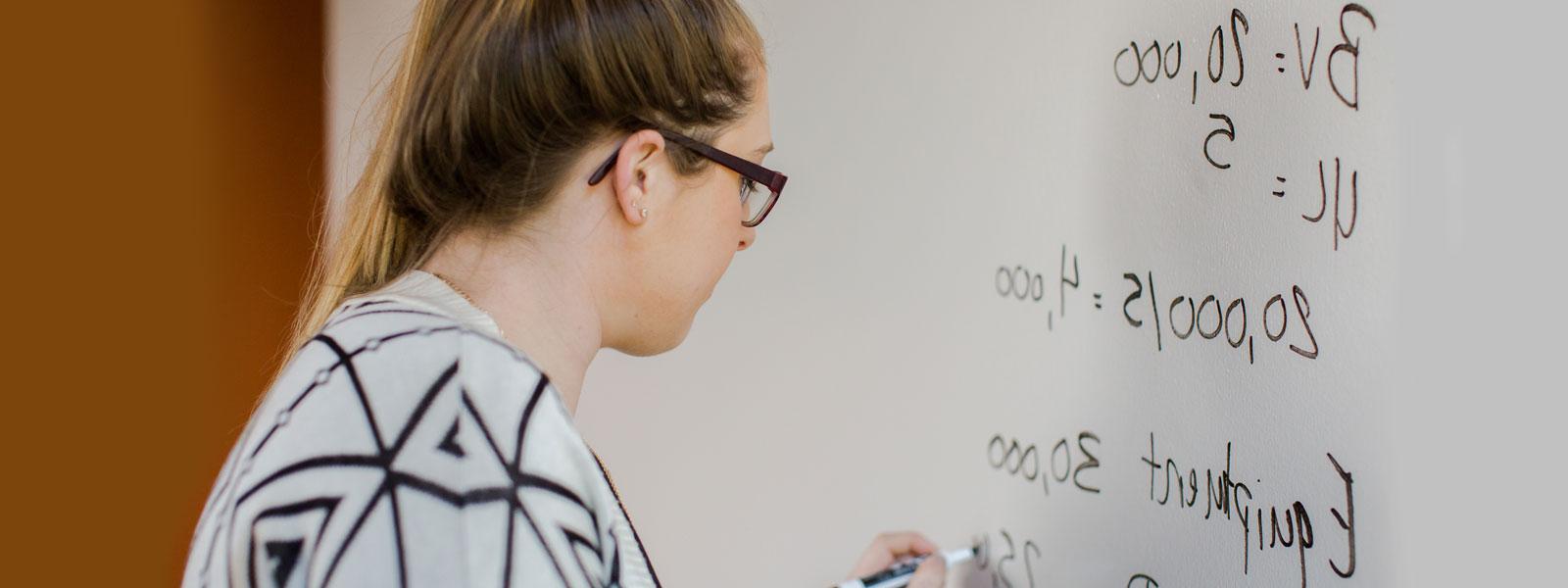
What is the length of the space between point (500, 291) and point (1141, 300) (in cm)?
37

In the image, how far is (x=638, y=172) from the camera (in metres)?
0.63

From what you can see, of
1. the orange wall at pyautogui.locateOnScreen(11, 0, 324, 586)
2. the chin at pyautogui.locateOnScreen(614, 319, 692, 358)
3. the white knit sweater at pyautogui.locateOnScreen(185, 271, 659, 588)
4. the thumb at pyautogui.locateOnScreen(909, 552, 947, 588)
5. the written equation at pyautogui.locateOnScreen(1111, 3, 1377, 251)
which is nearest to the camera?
the white knit sweater at pyautogui.locateOnScreen(185, 271, 659, 588)

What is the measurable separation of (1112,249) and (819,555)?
0.41 metres

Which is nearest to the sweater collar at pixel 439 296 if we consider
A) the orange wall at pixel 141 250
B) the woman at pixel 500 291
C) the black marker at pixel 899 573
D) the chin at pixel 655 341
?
the woman at pixel 500 291

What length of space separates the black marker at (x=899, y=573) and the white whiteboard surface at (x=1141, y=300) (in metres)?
0.03

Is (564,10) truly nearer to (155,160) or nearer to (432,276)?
(432,276)

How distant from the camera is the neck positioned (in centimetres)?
60

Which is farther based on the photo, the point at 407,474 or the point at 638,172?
the point at 638,172

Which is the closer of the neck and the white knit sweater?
the white knit sweater

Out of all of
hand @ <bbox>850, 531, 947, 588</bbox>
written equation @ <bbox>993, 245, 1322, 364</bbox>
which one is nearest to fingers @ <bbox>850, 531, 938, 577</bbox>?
hand @ <bbox>850, 531, 947, 588</bbox>

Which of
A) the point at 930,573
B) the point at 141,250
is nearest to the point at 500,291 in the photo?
the point at 930,573

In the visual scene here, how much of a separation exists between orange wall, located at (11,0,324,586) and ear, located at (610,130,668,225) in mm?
1160

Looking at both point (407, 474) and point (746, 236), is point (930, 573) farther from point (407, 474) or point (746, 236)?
point (407, 474)

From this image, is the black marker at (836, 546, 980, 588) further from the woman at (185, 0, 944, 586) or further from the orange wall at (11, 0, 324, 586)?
the orange wall at (11, 0, 324, 586)
